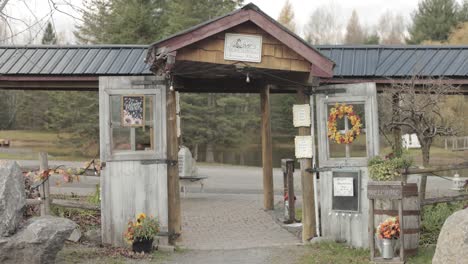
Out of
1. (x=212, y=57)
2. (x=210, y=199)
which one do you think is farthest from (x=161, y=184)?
(x=210, y=199)

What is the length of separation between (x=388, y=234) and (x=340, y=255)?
93cm

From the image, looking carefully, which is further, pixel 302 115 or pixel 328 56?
pixel 328 56

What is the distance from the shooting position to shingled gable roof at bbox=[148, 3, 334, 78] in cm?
852

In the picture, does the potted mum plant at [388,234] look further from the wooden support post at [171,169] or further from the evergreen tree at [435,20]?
the evergreen tree at [435,20]

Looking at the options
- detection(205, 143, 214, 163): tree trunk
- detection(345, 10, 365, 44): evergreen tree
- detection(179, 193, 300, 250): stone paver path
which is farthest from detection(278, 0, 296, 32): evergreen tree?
detection(179, 193, 300, 250): stone paver path

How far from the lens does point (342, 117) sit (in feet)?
29.9

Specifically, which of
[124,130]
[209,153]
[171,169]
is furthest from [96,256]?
[209,153]

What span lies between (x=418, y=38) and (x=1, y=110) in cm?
3342

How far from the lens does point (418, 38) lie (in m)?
44.7

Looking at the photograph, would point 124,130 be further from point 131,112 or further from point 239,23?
point 239,23

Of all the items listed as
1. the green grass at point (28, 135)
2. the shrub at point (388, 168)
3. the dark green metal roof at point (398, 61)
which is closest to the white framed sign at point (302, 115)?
the shrub at point (388, 168)

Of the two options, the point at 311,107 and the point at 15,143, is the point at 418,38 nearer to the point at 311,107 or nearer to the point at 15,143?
the point at 15,143

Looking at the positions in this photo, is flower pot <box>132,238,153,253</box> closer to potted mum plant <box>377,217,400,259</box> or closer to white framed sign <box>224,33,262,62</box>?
white framed sign <box>224,33,262,62</box>

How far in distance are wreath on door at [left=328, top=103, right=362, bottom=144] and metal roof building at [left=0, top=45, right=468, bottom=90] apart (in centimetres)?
289
